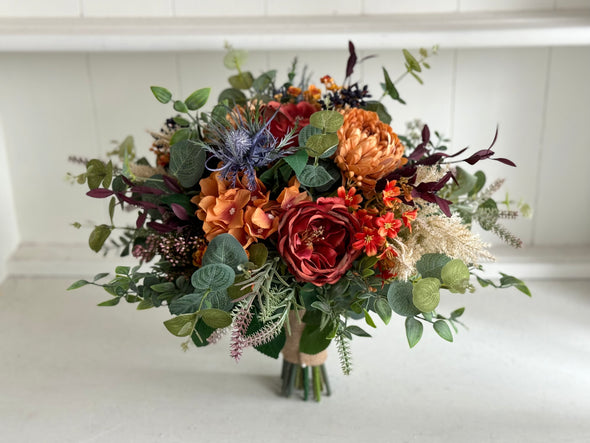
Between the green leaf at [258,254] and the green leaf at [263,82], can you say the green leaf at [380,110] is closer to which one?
the green leaf at [263,82]

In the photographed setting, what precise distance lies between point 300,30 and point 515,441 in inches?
30.2

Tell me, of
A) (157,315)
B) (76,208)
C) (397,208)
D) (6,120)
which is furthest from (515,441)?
(6,120)

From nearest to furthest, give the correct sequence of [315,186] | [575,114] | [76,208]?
[315,186], [575,114], [76,208]

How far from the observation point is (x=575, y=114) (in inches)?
46.6

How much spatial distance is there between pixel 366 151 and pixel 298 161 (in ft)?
0.27

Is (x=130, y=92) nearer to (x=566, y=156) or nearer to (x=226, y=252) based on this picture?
(x=226, y=252)

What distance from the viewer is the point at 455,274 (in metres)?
0.66

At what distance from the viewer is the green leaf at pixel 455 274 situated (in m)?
0.66

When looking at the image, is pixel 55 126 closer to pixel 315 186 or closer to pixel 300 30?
pixel 300 30

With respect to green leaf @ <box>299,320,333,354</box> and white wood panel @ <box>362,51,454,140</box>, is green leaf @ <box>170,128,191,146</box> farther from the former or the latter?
white wood panel @ <box>362,51,454,140</box>

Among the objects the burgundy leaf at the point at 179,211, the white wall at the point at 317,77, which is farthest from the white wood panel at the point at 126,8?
the burgundy leaf at the point at 179,211

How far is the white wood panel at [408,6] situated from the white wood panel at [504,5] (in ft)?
0.07

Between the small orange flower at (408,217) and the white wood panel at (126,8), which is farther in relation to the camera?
the white wood panel at (126,8)

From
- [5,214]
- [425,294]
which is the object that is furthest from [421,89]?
[5,214]
